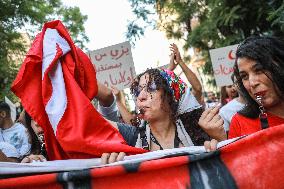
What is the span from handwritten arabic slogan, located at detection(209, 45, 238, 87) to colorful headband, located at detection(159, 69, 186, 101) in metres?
3.93

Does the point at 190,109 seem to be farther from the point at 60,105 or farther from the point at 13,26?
the point at 13,26

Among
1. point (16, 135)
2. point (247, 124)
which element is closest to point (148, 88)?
point (247, 124)

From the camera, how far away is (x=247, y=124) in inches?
83.3

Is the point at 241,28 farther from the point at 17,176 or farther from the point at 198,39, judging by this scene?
the point at 17,176

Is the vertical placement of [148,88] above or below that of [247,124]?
above

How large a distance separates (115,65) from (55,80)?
3930 mm

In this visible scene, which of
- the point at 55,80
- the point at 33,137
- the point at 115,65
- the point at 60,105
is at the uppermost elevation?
the point at 115,65

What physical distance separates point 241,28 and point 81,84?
20.8 feet

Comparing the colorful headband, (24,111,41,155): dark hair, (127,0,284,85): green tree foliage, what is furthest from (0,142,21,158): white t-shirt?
(127,0,284,85): green tree foliage

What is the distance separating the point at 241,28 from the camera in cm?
789

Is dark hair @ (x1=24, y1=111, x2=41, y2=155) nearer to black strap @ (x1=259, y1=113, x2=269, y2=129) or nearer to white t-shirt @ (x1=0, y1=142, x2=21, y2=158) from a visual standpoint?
white t-shirt @ (x1=0, y1=142, x2=21, y2=158)

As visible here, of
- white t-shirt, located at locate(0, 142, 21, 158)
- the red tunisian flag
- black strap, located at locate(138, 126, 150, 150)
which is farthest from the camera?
white t-shirt, located at locate(0, 142, 21, 158)

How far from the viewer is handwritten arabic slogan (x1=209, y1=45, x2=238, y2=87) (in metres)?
6.39

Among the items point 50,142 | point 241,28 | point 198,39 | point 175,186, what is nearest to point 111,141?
point 50,142
